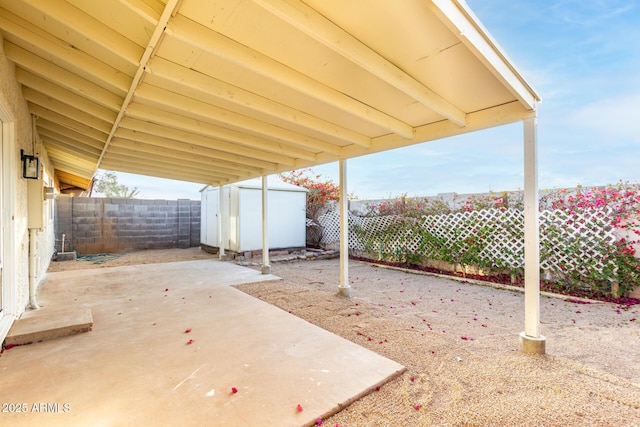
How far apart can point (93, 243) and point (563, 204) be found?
12.5 metres

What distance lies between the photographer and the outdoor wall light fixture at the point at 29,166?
370cm

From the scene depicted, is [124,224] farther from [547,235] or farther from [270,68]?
[547,235]

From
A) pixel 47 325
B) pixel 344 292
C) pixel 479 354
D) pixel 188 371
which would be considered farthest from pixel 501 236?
pixel 47 325

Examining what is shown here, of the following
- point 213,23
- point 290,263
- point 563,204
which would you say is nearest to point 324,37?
point 213,23

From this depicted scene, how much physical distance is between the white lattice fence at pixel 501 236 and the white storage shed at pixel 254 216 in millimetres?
2485

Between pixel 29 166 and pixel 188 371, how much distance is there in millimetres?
3379

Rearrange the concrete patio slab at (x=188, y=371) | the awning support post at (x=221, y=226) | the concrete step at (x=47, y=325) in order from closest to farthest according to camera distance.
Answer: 1. the concrete patio slab at (x=188, y=371)
2. the concrete step at (x=47, y=325)
3. the awning support post at (x=221, y=226)

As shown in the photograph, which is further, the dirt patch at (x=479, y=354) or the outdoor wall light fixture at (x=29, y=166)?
the outdoor wall light fixture at (x=29, y=166)

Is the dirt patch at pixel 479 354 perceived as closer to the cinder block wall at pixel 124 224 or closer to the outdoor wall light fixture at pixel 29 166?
the outdoor wall light fixture at pixel 29 166

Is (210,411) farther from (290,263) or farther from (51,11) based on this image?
(290,263)

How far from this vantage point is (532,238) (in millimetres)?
2781

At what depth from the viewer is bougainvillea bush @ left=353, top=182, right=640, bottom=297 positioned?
15.1 feet

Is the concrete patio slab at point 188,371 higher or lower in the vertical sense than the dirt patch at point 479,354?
higher

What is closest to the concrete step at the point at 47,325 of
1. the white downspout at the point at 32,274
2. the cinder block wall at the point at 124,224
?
the white downspout at the point at 32,274
